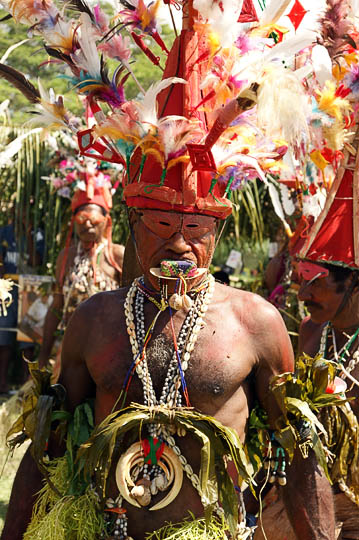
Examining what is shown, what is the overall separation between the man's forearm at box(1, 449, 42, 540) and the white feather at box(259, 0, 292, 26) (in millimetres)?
1753

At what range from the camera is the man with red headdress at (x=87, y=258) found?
7.48 m

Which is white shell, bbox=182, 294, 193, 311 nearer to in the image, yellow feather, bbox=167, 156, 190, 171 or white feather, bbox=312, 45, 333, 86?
yellow feather, bbox=167, 156, 190, 171

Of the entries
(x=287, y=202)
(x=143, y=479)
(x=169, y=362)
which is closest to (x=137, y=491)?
(x=143, y=479)

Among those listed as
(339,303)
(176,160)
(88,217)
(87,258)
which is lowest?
(87,258)

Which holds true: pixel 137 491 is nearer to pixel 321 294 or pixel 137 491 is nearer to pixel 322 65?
pixel 322 65

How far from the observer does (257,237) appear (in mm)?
10914

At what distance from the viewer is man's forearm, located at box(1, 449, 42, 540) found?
2.82m

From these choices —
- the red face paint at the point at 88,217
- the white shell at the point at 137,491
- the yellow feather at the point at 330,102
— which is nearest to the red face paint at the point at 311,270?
the yellow feather at the point at 330,102

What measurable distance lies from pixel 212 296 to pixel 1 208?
28.1 ft

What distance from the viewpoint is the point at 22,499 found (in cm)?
284

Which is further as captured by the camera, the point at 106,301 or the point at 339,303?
the point at 339,303

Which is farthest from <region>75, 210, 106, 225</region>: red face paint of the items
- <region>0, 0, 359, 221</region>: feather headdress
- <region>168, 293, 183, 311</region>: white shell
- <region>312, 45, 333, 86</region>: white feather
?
<region>168, 293, 183, 311</region>: white shell

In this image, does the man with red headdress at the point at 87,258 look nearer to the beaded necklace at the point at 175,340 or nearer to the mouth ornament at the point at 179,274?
the beaded necklace at the point at 175,340

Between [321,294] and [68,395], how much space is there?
1.71m
